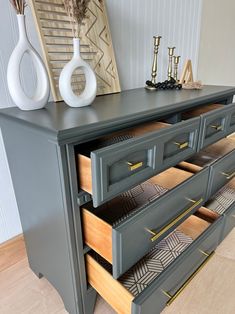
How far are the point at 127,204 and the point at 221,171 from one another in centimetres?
50

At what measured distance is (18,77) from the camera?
77 cm

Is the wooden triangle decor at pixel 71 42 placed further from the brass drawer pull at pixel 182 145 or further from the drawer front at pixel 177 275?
the drawer front at pixel 177 275

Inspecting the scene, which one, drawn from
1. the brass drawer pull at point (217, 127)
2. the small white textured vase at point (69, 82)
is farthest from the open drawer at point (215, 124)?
the small white textured vase at point (69, 82)

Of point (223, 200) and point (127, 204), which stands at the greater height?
point (127, 204)

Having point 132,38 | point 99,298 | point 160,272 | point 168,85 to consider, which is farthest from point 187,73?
point 99,298

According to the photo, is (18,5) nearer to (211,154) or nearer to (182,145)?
(182,145)

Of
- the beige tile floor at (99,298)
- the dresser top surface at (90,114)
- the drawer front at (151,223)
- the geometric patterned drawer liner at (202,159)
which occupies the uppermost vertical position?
the dresser top surface at (90,114)

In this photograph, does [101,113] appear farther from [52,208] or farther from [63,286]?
[63,286]

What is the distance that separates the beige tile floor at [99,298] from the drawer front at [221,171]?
39 centimetres

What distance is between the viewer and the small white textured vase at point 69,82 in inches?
31.6

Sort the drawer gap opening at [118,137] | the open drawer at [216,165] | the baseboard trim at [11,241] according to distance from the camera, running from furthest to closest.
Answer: the baseboard trim at [11,241]
the open drawer at [216,165]
the drawer gap opening at [118,137]

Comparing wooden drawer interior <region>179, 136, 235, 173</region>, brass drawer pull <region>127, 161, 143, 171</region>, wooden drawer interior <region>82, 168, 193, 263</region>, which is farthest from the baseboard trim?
wooden drawer interior <region>179, 136, 235, 173</region>

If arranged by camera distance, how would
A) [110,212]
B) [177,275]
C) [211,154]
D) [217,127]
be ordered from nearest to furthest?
[177,275] → [110,212] → [217,127] → [211,154]

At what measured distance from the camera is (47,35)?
952 mm
